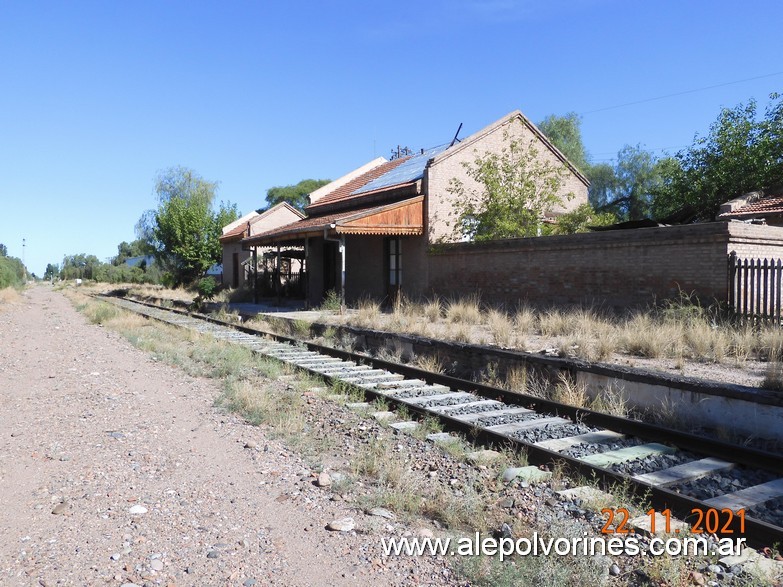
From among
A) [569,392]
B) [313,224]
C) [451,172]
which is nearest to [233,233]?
[313,224]

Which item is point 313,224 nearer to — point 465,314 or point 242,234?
point 465,314

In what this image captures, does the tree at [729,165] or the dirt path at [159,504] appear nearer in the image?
the dirt path at [159,504]

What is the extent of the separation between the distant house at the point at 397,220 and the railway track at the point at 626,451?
35.8ft

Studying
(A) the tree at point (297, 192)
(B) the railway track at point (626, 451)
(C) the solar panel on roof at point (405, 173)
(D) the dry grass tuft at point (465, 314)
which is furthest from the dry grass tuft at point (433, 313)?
(A) the tree at point (297, 192)

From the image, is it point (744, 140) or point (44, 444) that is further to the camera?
point (744, 140)

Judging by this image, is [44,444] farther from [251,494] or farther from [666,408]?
[666,408]

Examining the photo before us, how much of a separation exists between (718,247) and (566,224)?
881cm

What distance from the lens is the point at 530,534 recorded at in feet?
13.5

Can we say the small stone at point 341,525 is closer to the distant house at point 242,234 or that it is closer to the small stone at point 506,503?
the small stone at point 506,503

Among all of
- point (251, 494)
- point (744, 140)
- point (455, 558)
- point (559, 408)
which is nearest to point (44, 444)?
point (251, 494)

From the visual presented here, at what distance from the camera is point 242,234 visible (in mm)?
36844

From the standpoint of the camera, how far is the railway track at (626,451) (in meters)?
4.56

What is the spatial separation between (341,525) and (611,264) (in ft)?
39.2

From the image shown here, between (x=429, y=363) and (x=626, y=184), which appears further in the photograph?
(x=626, y=184)
